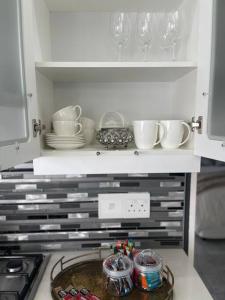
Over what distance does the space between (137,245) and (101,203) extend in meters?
0.25

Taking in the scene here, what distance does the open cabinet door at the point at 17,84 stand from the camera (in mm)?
533

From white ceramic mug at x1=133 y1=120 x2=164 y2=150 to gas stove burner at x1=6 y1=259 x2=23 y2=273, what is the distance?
62 centimetres

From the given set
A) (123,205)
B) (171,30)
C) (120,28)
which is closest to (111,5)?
(120,28)

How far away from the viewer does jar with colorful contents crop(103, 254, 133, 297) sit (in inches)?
27.8

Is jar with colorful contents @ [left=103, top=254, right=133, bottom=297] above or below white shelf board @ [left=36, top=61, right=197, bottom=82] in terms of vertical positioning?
below

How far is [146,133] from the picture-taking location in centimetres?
71

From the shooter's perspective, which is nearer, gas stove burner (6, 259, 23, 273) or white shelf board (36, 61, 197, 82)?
white shelf board (36, 61, 197, 82)

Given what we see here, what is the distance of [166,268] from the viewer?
2.74 ft

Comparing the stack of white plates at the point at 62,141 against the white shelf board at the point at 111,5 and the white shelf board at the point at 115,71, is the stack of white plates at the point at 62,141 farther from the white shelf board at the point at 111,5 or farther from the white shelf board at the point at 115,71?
the white shelf board at the point at 111,5

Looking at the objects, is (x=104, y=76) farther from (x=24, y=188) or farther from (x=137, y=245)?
(x=137, y=245)

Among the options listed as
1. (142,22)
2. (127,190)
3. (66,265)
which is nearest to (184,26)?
(142,22)

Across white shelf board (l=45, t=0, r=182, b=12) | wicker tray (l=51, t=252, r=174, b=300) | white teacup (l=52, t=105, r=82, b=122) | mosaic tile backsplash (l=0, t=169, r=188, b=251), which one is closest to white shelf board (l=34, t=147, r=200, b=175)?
white teacup (l=52, t=105, r=82, b=122)

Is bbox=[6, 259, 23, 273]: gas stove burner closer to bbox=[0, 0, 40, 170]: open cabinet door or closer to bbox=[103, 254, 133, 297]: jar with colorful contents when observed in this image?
bbox=[103, 254, 133, 297]: jar with colorful contents

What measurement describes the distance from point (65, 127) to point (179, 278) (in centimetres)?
67
